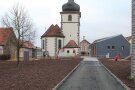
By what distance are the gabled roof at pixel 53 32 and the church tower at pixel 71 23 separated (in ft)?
5.22

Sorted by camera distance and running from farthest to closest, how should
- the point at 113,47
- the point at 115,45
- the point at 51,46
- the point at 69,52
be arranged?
the point at 113,47 → the point at 115,45 → the point at 69,52 → the point at 51,46

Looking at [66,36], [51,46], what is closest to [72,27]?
[66,36]

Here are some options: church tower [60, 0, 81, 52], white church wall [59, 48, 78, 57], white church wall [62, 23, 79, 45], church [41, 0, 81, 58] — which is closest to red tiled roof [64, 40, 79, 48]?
church [41, 0, 81, 58]

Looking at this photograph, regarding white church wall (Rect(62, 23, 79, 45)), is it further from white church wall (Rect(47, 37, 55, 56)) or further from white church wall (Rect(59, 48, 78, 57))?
white church wall (Rect(47, 37, 55, 56))

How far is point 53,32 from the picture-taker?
99.8 m

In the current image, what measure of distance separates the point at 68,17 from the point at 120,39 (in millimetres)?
16098

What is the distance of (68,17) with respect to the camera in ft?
321

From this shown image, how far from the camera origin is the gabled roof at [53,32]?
98750mm

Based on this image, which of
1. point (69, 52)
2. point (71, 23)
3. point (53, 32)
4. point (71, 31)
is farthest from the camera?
point (53, 32)

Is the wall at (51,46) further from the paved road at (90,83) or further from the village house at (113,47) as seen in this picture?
the paved road at (90,83)

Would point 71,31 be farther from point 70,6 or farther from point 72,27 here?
point 70,6

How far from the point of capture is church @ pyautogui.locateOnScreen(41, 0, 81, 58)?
319 ft

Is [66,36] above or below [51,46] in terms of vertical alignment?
above

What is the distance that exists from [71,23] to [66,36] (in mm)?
3828
